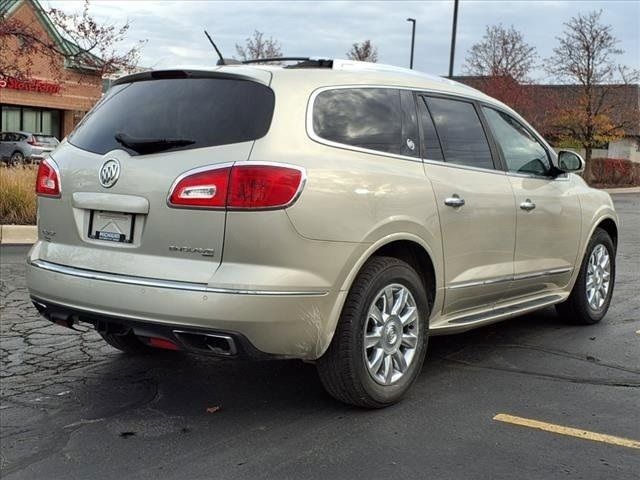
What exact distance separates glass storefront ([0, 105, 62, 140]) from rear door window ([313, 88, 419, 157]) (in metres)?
41.2

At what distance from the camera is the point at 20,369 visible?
4.74 m

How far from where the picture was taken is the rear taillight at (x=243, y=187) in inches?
134

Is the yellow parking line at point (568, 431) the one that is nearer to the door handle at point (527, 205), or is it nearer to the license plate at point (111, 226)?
the door handle at point (527, 205)

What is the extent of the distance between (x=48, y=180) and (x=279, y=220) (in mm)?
1517

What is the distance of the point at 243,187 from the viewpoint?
11.2 ft

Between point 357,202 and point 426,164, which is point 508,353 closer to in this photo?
point 426,164

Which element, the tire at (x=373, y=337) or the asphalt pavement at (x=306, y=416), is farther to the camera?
the tire at (x=373, y=337)

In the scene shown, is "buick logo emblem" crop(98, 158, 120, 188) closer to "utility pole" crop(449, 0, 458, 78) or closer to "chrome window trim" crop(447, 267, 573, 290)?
"chrome window trim" crop(447, 267, 573, 290)

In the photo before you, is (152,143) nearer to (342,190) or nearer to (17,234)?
(342,190)

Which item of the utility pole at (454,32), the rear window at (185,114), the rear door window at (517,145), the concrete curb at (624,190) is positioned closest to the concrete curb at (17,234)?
the rear window at (185,114)

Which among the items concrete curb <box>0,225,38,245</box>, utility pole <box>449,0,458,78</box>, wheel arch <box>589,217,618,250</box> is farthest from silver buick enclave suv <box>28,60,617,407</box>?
utility pole <box>449,0,458,78</box>

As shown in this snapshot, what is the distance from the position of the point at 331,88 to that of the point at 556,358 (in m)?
2.57

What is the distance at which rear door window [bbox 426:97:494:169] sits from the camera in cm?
455

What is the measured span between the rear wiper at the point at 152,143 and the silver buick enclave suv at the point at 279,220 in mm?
11
